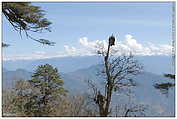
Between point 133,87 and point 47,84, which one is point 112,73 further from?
point 47,84

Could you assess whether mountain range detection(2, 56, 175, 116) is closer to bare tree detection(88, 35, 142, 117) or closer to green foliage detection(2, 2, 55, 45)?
bare tree detection(88, 35, 142, 117)

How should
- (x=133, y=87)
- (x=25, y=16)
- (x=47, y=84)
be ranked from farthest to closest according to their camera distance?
1. (x=47, y=84)
2. (x=133, y=87)
3. (x=25, y=16)

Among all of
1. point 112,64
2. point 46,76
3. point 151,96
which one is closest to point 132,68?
point 112,64

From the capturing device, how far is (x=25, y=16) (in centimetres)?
529

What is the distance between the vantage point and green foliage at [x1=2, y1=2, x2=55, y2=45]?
509cm

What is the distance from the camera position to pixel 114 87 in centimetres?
654

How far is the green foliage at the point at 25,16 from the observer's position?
16.7 ft

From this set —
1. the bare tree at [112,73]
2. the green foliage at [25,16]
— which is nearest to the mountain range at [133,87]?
the bare tree at [112,73]

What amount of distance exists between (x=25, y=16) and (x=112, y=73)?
2.27 m

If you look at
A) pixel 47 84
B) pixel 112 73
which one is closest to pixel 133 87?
pixel 112 73

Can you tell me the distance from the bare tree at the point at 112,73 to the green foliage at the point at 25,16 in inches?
54.2

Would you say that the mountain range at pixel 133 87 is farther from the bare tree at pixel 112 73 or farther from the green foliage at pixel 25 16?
the green foliage at pixel 25 16

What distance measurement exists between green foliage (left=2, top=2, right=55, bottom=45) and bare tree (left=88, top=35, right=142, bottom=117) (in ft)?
4.51

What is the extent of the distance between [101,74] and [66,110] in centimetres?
155
